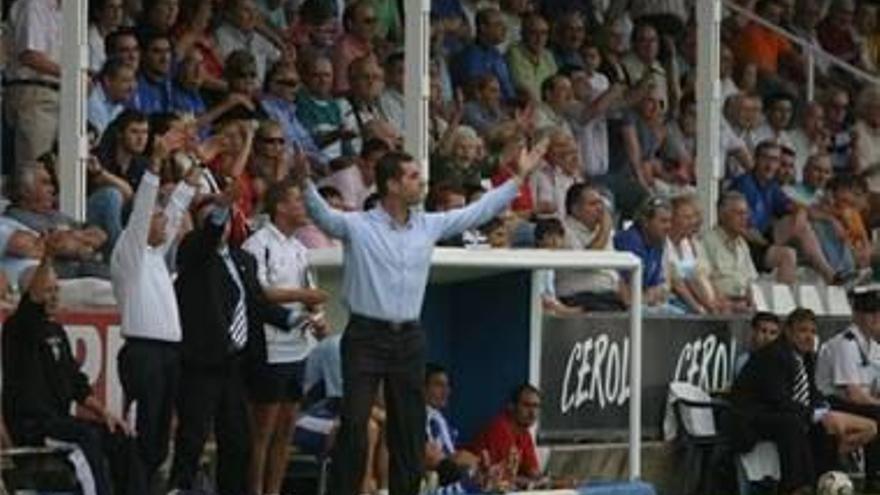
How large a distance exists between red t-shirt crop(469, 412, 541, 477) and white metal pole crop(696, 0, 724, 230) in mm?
4462

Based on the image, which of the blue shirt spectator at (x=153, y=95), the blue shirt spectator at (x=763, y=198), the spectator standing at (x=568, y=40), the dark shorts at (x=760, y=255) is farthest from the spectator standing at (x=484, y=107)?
the blue shirt spectator at (x=153, y=95)

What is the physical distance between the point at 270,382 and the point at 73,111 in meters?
2.42

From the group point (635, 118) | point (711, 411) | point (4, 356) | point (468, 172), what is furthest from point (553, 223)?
point (4, 356)

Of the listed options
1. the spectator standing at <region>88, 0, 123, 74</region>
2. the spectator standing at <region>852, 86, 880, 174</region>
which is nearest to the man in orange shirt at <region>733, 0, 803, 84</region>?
the spectator standing at <region>852, 86, 880, 174</region>

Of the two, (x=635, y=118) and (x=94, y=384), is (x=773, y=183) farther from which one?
(x=94, y=384)

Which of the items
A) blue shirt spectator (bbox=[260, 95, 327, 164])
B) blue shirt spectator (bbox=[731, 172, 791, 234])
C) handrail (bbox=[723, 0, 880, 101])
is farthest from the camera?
handrail (bbox=[723, 0, 880, 101])

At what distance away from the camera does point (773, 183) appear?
25.2m

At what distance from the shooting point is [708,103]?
943 inches

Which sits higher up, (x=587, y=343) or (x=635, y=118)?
(x=635, y=118)

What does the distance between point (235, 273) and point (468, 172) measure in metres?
4.57

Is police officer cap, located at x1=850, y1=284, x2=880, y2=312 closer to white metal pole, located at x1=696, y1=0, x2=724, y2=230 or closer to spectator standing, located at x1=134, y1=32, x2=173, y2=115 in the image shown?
white metal pole, located at x1=696, y1=0, x2=724, y2=230

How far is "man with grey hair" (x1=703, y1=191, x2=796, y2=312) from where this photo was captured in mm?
23141

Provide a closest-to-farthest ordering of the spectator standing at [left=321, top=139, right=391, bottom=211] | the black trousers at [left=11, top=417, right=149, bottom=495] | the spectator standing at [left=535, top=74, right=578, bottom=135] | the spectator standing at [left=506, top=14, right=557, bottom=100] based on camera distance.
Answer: the black trousers at [left=11, top=417, right=149, bottom=495] → the spectator standing at [left=321, top=139, right=391, bottom=211] → the spectator standing at [left=535, top=74, right=578, bottom=135] → the spectator standing at [left=506, top=14, right=557, bottom=100]

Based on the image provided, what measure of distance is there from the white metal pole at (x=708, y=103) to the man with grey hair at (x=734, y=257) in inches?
5.4
